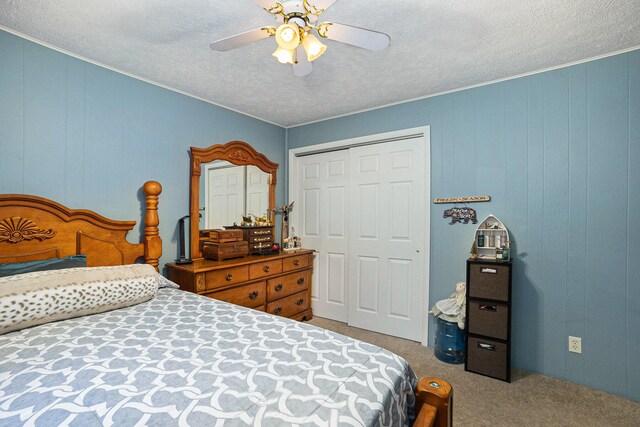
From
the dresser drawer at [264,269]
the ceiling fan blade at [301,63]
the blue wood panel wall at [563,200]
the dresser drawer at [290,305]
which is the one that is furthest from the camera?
the dresser drawer at [290,305]

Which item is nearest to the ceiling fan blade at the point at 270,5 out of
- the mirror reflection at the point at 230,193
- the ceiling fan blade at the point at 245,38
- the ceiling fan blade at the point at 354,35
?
the ceiling fan blade at the point at 245,38

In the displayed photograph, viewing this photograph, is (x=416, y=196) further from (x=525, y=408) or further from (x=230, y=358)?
(x=230, y=358)

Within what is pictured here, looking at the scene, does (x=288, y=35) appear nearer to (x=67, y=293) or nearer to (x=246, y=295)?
(x=67, y=293)

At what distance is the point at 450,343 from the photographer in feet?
8.57

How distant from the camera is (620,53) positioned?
7.03 ft

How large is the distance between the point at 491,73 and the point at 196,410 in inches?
115

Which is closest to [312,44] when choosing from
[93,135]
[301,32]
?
[301,32]

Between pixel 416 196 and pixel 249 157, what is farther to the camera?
pixel 249 157

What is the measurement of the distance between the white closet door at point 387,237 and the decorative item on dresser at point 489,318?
59cm

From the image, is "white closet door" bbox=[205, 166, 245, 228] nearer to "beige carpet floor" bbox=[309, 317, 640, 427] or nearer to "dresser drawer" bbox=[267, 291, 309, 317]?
"dresser drawer" bbox=[267, 291, 309, 317]

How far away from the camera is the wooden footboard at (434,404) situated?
1052 millimetres

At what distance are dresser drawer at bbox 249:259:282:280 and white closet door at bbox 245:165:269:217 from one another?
2.34 ft

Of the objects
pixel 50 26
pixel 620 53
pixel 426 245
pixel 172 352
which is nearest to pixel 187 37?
pixel 50 26

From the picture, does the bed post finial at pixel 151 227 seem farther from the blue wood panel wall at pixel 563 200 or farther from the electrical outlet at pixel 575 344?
the electrical outlet at pixel 575 344
